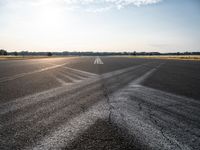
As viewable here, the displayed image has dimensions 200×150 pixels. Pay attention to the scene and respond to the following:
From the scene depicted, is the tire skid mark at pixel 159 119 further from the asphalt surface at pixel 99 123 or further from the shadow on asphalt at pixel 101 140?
the shadow on asphalt at pixel 101 140

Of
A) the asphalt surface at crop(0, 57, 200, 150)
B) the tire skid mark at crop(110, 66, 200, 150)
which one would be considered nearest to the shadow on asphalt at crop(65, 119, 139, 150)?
the asphalt surface at crop(0, 57, 200, 150)

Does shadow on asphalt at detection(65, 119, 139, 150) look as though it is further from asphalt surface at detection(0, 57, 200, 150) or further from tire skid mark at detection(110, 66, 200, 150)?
tire skid mark at detection(110, 66, 200, 150)

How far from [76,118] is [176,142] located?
1993 mm

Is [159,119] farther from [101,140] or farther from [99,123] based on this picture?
[101,140]

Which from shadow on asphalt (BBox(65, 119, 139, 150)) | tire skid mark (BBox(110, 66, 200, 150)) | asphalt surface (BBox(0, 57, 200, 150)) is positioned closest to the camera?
shadow on asphalt (BBox(65, 119, 139, 150))

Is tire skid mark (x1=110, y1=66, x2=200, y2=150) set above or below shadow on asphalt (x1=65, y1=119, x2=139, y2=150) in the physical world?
below

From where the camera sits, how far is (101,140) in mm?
2908

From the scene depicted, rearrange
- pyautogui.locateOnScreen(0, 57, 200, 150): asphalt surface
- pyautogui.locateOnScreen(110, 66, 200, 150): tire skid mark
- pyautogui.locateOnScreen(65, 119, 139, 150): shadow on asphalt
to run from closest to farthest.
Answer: pyautogui.locateOnScreen(65, 119, 139, 150): shadow on asphalt, pyautogui.locateOnScreen(0, 57, 200, 150): asphalt surface, pyautogui.locateOnScreen(110, 66, 200, 150): tire skid mark

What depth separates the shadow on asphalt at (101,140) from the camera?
268 centimetres

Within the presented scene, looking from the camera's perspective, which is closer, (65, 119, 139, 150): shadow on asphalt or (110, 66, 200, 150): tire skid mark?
(65, 119, 139, 150): shadow on asphalt

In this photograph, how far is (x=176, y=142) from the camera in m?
2.87

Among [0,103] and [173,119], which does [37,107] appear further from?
[173,119]

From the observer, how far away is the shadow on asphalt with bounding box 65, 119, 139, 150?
105 inches

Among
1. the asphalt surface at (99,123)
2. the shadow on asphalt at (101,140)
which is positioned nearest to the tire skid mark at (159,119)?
the asphalt surface at (99,123)
